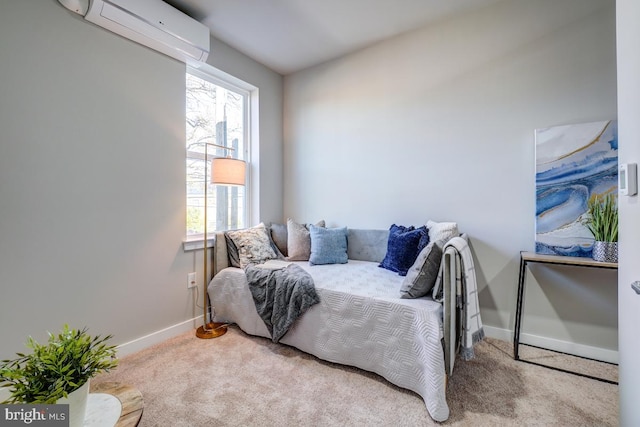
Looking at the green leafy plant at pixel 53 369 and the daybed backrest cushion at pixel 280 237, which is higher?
the daybed backrest cushion at pixel 280 237

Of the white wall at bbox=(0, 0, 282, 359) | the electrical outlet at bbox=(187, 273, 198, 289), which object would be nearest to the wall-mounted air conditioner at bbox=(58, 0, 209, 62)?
the white wall at bbox=(0, 0, 282, 359)

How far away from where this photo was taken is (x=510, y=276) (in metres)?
2.19

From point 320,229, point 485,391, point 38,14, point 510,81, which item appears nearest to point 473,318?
point 485,391

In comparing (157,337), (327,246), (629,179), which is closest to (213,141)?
(327,246)

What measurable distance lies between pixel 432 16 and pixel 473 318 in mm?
2433

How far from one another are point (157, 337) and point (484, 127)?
3178 millimetres

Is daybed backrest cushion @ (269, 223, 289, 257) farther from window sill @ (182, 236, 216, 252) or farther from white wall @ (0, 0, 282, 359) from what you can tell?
white wall @ (0, 0, 282, 359)

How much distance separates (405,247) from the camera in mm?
2199

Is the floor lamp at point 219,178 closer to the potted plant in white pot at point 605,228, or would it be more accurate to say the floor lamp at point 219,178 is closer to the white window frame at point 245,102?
the white window frame at point 245,102

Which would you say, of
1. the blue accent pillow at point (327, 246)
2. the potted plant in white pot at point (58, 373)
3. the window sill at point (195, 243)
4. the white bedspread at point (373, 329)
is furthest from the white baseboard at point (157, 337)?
the potted plant in white pot at point (58, 373)

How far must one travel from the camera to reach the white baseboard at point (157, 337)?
2032mm

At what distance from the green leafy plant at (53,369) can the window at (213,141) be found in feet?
5.83

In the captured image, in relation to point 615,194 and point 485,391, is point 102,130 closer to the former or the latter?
point 485,391

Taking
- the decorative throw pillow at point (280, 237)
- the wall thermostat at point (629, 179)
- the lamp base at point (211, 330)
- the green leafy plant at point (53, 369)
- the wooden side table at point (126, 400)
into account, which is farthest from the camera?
the decorative throw pillow at point (280, 237)
